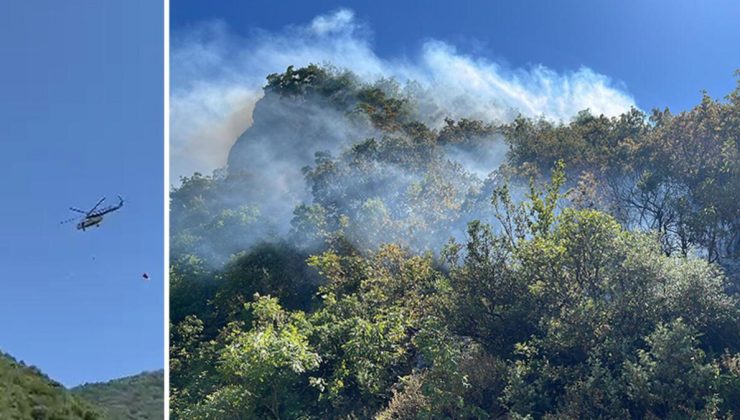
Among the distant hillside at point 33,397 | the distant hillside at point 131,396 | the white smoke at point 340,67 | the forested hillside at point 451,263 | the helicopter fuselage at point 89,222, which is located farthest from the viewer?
the white smoke at point 340,67

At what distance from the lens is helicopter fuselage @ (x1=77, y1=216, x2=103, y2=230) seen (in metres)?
10.2

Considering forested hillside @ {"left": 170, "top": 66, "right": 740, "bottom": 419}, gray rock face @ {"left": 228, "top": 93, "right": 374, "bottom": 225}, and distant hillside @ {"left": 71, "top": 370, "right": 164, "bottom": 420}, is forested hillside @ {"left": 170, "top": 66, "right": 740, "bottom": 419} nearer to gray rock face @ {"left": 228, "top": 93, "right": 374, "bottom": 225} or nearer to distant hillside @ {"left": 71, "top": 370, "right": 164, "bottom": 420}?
gray rock face @ {"left": 228, "top": 93, "right": 374, "bottom": 225}

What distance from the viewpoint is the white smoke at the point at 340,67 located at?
50.0 ft

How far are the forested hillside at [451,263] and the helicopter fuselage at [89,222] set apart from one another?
2.61m

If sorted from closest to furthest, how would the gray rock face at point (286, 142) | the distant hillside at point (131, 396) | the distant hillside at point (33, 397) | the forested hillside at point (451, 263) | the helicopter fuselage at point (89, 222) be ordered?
the distant hillside at point (33, 397), the forested hillside at point (451, 263), the helicopter fuselage at point (89, 222), the distant hillside at point (131, 396), the gray rock face at point (286, 142)

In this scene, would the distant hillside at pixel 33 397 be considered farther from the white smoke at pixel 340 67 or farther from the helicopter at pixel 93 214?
the white smoke at pixel 340 67

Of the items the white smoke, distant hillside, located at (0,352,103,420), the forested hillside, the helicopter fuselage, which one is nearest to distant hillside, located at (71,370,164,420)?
distant hillside, located at (0,352,103,420)

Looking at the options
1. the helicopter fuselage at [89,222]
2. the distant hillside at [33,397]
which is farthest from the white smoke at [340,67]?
the distant hillside at [33,397]

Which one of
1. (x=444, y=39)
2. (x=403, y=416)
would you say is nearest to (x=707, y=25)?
(x=444, y=39)

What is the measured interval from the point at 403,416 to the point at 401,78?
9090 mm

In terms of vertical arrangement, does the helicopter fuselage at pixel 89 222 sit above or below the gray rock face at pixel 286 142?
below

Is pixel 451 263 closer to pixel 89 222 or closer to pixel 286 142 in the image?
pixel 89 222

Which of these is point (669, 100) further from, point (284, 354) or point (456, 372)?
point (284, 354)

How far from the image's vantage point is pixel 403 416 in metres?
9.55
